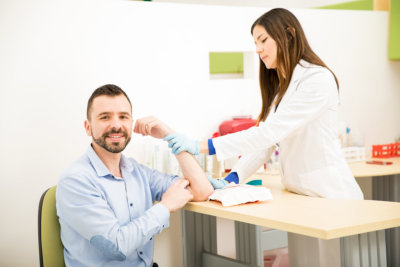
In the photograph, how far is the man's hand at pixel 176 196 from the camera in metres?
2.01

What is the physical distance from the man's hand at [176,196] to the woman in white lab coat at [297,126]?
0.14 m

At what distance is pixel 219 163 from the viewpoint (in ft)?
10.1

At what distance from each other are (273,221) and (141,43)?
162cm

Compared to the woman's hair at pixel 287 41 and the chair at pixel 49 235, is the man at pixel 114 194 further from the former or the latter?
the woman's hair at pixel 287 41

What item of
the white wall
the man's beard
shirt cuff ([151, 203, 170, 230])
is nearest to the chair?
the man's beard

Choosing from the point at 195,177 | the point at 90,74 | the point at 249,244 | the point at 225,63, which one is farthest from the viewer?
the point at 225,63

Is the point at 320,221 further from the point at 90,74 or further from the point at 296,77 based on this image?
the point at 90,74

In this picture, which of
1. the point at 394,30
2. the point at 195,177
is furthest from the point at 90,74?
the point at 394,30

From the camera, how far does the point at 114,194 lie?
6.55ft

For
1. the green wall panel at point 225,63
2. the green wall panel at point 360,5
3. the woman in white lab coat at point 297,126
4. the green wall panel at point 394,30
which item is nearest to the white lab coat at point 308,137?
the woman in white lab coat at point 297,126

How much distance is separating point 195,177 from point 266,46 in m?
0.63

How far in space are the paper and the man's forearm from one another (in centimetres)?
4

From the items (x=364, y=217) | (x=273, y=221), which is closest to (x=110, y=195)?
(x=273, y=221)

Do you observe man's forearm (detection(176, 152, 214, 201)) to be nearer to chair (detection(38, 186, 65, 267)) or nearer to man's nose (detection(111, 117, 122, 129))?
man's nose (detection(111, 117, 122, 129))
